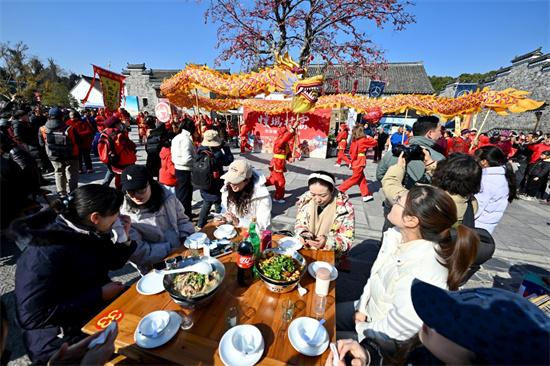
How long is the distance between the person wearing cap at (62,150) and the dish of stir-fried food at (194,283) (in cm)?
544

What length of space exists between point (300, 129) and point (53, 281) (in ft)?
37.7

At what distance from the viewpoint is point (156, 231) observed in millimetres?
2521

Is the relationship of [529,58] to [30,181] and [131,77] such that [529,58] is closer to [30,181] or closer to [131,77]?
[30,181]

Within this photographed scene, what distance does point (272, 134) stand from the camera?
493 inches

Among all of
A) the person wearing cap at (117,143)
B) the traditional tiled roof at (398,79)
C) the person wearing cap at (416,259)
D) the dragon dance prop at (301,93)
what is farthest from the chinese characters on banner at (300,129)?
the traditional tiled roof at (398,79)

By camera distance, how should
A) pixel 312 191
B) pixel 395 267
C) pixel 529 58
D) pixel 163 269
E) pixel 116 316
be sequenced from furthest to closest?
pixel 529 58, pixel 312 191, pixel 163 269, pixel 395 267, pixel 116 316

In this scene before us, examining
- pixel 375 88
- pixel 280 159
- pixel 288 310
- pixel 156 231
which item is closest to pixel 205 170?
pixel 156 231

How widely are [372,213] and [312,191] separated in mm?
3679

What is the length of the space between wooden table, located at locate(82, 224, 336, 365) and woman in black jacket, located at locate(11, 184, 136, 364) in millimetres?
324

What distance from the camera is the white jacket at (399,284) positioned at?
146 centimetres

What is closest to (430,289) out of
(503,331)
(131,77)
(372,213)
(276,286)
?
(503,331)

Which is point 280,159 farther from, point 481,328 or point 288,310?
point 481,328

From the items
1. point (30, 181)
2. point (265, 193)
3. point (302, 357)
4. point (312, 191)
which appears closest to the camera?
point (302, 357)

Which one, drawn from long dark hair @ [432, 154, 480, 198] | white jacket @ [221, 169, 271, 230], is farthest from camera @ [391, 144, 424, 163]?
white jacket @ [221, 169, 271, 230]
